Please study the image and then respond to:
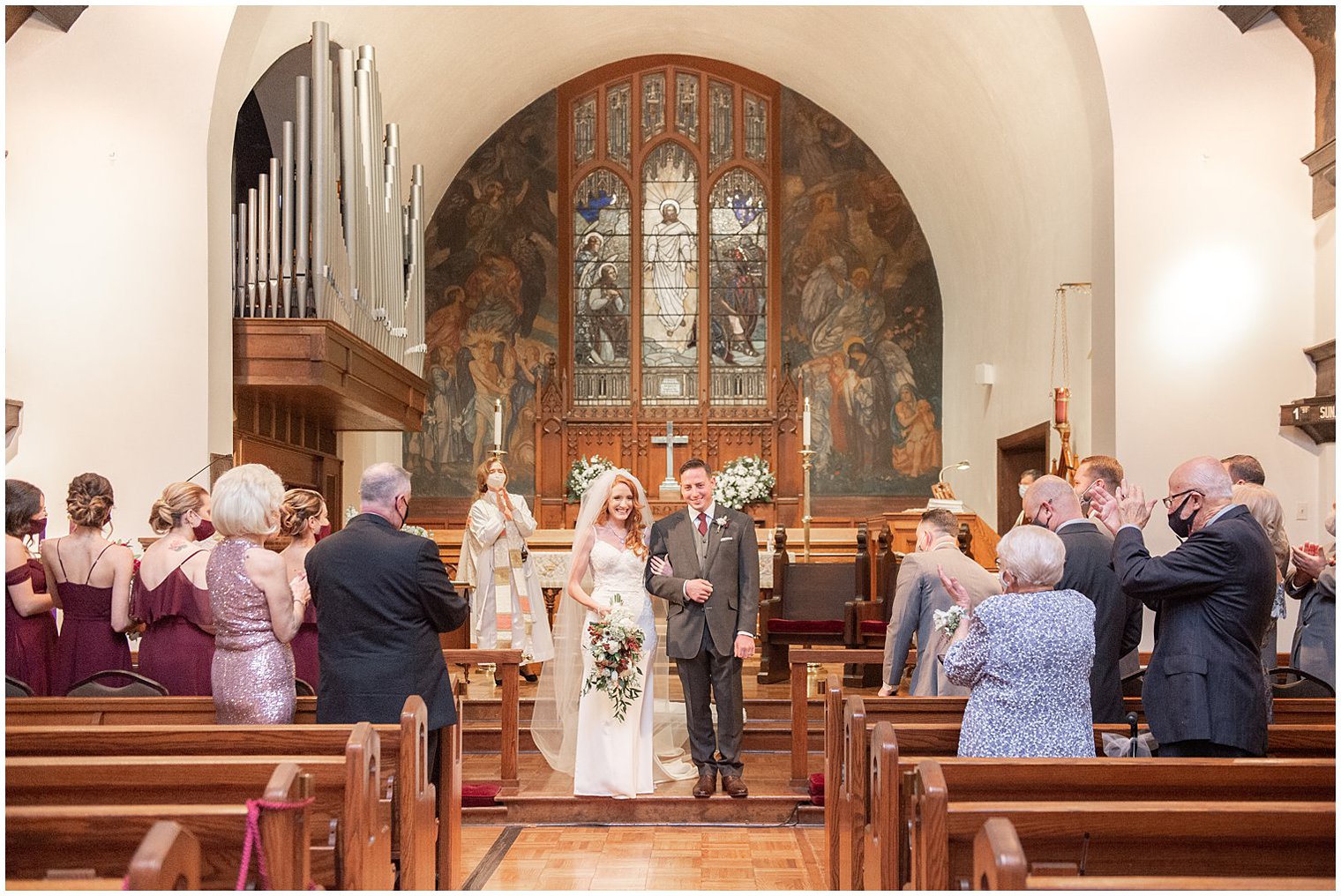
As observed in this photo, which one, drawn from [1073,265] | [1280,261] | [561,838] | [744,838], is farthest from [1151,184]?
[561,838]

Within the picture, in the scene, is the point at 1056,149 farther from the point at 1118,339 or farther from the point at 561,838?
the point at 561,838

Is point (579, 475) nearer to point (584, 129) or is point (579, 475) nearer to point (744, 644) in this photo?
point (584, 129)

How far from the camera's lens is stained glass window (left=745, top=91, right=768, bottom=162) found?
601 inches

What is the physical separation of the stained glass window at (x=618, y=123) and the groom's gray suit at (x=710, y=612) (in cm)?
968

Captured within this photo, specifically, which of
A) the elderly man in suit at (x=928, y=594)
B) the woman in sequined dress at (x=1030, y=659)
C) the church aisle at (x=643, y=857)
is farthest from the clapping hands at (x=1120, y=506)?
the church aisle at (x=643, y=857)

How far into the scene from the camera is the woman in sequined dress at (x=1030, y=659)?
139 inches

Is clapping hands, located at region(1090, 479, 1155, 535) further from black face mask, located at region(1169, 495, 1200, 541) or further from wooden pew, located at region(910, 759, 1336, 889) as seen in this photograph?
wooden pew, located at region(910, 759, 1336, 889)

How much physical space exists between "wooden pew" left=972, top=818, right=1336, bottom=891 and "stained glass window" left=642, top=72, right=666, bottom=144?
13.5m

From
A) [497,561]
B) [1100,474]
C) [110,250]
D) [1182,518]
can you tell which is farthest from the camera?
[497,561]

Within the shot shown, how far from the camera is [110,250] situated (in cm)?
746

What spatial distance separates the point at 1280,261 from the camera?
26.4ft

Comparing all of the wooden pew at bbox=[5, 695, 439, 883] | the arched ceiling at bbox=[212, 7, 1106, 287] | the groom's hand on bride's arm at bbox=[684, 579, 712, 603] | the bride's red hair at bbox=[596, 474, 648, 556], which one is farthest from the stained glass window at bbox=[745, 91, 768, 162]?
the wooden pew at bbox=[5, 695, 439, 883]

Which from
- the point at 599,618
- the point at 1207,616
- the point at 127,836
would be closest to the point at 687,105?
the point at 599,618

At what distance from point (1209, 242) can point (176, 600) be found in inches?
251
